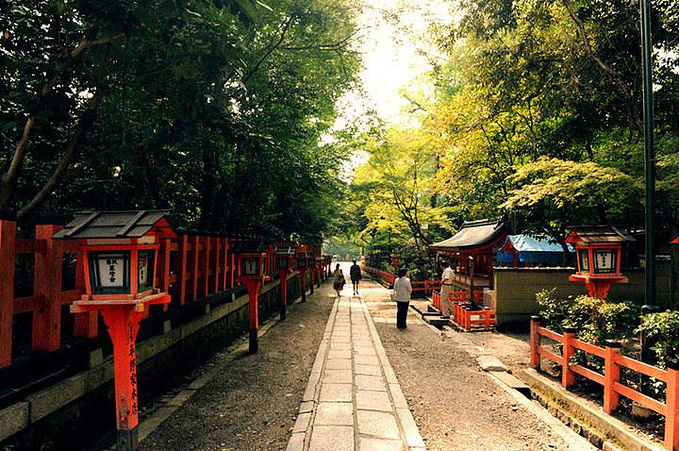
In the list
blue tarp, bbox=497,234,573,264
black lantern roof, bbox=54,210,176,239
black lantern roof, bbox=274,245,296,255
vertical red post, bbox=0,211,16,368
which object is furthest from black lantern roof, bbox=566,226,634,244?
blue tarp, bbox=497,234,573,264

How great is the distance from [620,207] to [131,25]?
10.6 metres

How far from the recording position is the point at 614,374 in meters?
5.34

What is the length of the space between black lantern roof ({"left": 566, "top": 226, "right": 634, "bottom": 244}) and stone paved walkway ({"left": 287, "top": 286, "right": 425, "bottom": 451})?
4.06 m

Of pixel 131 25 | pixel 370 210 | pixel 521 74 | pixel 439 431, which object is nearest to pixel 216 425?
pixel 439 431

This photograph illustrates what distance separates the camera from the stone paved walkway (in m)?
4.73

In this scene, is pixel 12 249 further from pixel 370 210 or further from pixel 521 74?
pixel 370 210

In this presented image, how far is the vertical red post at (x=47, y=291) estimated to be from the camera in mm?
4066

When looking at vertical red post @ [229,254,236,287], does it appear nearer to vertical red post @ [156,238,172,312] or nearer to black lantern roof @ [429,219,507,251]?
vertical red post @ [156,238,172,312]

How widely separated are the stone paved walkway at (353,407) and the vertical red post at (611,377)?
2.52 metres

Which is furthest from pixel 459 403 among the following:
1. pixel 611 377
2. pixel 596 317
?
pixel 596 317

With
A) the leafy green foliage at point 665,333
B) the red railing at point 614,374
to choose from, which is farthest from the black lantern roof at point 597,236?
the leafy green foliage at point 665,333

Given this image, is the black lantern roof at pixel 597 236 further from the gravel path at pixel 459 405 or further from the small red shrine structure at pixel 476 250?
the small red shrine structure at pixel 476 250

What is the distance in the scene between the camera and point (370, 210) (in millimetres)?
27234

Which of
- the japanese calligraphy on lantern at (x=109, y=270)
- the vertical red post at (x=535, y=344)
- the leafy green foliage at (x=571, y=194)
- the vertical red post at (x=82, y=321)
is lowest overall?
the vertical red post at (x=535, y=344)
